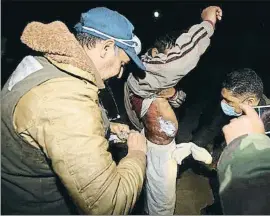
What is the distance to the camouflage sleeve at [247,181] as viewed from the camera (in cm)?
216

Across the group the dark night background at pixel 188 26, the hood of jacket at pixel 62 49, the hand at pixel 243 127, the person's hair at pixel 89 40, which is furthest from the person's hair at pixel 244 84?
the hood of jacket at pixel 62 49

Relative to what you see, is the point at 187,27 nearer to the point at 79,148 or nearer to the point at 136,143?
the point at 136,143

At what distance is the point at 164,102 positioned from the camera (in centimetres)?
372

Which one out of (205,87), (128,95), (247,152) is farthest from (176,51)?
(205,87)

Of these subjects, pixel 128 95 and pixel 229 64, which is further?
pixel 229 64

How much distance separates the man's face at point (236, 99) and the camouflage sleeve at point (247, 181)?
1.30 meters

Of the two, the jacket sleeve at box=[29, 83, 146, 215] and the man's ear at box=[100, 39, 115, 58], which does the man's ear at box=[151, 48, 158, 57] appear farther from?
the jacket sleeve at box=[29, 83, 146, 215]

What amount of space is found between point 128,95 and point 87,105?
1860mm

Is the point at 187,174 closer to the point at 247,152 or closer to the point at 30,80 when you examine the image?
the point at 247,152

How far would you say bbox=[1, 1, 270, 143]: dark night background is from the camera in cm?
510

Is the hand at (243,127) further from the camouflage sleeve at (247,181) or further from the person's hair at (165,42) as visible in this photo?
the person's hair at (165,42)

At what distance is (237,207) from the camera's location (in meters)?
2.20

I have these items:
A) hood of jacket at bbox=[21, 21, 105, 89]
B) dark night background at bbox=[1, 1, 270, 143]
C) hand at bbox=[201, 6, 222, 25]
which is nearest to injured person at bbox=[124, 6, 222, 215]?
→ hand at bbox=[201, 6, 222, 25]

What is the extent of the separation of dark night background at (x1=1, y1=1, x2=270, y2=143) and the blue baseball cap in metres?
1.84
